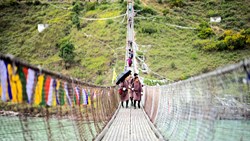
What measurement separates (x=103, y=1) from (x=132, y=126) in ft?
173

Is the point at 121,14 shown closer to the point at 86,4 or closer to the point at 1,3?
the point at 86,4

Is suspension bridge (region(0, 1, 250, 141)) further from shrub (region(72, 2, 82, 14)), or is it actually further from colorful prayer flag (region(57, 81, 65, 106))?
shrub (region(72, 2, 82, 14))

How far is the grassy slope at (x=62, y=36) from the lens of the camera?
1553 inches

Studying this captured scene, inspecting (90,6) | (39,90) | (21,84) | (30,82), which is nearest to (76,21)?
(90,6)

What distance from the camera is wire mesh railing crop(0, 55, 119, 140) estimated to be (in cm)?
306

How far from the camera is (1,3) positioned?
230 ft

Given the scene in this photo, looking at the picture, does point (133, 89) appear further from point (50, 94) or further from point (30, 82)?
point (30, 82)

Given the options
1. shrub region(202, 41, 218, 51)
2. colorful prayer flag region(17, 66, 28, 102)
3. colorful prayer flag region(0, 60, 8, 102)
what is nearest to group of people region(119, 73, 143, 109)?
colorful prayer flag region(17, 66, 28, 102)

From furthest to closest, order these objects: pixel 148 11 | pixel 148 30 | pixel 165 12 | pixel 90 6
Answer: pixel 90 6, pixel 165 12, pixel 148 11, pixel 148 30

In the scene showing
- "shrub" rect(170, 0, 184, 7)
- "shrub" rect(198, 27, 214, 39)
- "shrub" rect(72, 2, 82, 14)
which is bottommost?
"shrub" rect(198, 27, 214, 39)

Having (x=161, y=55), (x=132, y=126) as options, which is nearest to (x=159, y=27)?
(x=161, y=55)

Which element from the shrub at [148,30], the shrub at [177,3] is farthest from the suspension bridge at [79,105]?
the shrub at [177,3]

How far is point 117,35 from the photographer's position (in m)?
45.1

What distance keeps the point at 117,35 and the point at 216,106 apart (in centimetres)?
4160
